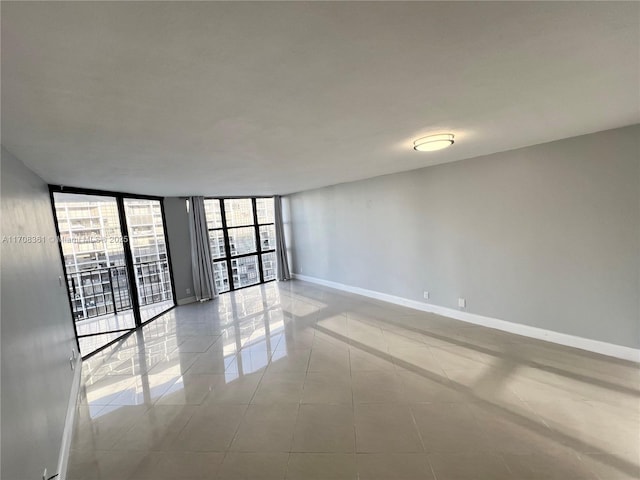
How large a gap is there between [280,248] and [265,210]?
1.16 m

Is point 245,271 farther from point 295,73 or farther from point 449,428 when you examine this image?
point 295,73

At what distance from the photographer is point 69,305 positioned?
3432 millimetres

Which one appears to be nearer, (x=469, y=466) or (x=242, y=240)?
(x=469, y=466)

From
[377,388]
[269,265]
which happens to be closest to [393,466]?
[377,388]

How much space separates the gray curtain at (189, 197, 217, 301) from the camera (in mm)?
6192

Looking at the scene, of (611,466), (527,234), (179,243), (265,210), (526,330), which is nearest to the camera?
(611,466)

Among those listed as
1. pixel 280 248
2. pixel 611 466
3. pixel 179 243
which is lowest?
pixel 611 466

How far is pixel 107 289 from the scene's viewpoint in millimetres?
4852

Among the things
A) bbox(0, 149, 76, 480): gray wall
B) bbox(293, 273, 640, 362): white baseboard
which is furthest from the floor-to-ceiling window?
bbox(293, 273, 640, 362): white baseboard

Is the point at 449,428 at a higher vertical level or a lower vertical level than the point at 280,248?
lower

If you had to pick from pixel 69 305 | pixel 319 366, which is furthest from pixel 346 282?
pixel 69 305

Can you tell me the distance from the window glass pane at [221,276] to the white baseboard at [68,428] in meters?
3.63

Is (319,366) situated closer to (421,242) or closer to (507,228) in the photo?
(421,242)

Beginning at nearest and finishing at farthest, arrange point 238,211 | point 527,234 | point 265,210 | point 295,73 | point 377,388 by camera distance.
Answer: point 295,73 → point 377,388 → point 527,234 → point 238,211 → point 265,210
